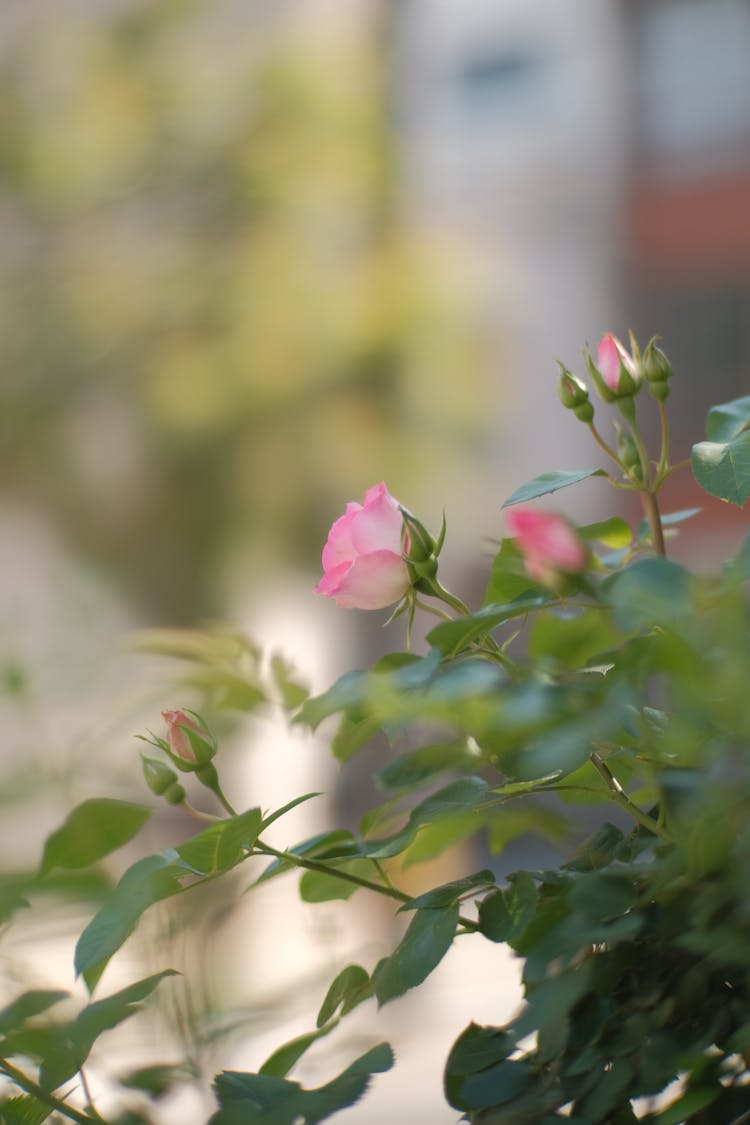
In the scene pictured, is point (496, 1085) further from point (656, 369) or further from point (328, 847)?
point (656, 369)

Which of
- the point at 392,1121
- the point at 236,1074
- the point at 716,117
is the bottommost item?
the point at 392,1121

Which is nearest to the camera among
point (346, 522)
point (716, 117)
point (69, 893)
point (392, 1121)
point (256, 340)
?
point (69, 893)

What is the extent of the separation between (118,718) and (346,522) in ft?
0.26

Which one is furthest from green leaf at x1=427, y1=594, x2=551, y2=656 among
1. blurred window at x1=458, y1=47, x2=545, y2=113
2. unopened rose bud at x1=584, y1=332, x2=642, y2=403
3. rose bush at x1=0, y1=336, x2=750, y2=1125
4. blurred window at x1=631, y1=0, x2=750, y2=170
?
blurred window at x1=458, y1=47, x2=545, y2=113

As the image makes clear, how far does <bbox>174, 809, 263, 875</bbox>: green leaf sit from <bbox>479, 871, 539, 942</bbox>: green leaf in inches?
1.9

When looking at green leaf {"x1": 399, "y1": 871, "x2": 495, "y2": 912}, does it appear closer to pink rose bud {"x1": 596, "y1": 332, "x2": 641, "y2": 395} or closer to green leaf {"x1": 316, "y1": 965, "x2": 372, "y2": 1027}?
green leaf {"x1": 316, "y1": 965, "x2": 372, "y2": 1027}

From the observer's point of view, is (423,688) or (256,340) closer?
(423,688)

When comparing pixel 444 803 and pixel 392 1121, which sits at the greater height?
pixel 444 803

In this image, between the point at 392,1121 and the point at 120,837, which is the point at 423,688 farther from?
the point at 392,1121

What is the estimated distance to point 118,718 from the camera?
34 cm

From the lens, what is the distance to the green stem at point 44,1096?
0.25 m

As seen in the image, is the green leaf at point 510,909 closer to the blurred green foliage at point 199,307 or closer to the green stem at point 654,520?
the green stem at point 654,520

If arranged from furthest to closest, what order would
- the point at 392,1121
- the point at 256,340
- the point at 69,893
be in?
the point at 256,340, the point at 392,1121, the point at 69,893

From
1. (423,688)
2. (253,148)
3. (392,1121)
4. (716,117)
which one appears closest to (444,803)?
(423,688)
